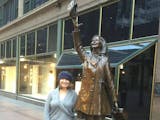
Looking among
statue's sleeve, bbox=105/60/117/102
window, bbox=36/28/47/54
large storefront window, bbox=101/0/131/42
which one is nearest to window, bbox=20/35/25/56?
window, bbox=36/28/47/54

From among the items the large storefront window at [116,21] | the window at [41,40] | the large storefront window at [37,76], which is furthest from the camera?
the window at [41,40]

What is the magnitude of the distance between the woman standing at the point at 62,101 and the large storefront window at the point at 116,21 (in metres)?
6.32

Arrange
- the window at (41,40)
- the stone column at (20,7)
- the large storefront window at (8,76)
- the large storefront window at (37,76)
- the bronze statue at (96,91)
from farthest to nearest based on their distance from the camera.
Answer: the large storefront window at (8,76), the stone column at (20,7), the window at (41,40), the large storefront window at (37,76), the bronze statue at (96,91)

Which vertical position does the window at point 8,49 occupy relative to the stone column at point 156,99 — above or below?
above

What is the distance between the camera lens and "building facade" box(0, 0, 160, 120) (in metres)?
9.67

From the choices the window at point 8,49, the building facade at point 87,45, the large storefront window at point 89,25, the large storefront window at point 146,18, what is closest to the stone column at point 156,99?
the building facade at point 87,45

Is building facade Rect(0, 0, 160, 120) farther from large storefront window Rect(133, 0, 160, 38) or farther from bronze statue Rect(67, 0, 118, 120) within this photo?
bronze statue Rect(67, 0, 118, 120)

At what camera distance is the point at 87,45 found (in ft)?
43.0

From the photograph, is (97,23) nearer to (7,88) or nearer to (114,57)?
(114,57)

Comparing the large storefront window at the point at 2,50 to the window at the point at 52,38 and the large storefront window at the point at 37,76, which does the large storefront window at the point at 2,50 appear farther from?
the window at the point at 52,38

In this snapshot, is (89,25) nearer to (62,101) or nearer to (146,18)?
(146,18)

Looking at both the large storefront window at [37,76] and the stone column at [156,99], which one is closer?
the stone column at [156,99]

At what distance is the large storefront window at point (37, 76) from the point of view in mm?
16859

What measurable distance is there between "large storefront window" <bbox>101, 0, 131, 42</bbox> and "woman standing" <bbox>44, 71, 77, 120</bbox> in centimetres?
632
